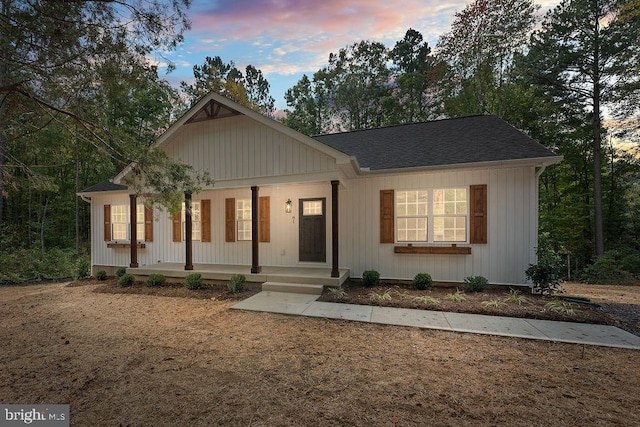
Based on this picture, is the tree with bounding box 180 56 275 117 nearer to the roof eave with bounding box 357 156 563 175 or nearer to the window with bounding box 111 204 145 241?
the window with bounding box 111 204 145 241

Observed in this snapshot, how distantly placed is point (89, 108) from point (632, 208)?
71.2 ft

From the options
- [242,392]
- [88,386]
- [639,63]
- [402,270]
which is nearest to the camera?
[242,392]

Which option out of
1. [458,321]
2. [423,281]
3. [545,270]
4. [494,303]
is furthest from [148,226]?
[545,270]

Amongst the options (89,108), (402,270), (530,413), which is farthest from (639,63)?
(89,108)

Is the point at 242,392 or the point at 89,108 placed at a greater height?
the point at 89,108

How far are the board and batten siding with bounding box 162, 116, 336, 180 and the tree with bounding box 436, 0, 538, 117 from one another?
1294 centimetres

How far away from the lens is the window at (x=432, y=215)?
681cm

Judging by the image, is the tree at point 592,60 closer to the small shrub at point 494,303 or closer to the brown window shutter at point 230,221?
the small shrub at point 494,303

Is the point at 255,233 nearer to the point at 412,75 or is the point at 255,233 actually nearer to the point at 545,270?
the point at 545,270

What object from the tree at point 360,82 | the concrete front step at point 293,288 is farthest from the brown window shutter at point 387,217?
the tree at point 360,82

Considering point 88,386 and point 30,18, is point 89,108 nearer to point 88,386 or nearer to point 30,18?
point 30,18

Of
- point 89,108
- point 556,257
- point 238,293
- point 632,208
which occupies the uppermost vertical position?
A: point 89,108

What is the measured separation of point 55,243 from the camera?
16266 mm

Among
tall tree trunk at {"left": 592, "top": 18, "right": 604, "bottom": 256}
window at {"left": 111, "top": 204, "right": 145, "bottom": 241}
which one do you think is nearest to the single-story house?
window at {"left": 111, "top": 204, "right": 145, "bottom": 241}
